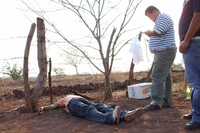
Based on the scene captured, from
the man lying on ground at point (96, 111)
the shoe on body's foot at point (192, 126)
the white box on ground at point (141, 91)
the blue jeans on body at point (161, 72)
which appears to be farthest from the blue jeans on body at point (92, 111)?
the white box on ground at point (141, 91)

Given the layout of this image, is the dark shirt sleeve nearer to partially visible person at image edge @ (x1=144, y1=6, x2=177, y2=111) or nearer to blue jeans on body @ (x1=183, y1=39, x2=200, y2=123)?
blue jeans on body @ (x1=183, y1=39, x2=200, y2=123)

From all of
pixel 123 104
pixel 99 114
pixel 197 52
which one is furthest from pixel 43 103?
pixel 197 52

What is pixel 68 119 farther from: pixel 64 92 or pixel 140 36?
pixel 64 92

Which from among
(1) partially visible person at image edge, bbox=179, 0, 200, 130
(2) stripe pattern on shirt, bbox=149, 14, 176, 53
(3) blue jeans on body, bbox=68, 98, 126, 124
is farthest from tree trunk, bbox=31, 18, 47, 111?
(1) partially visible person at image edge, bbox=179, 0, 200, 130

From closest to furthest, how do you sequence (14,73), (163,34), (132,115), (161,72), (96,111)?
(132,115) < (96,111) < (163,34) < (161,72) < (14,73)

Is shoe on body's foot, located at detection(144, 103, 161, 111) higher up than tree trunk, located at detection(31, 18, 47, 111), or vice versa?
tree trunk, located at detection(31, 18, 47, 111)

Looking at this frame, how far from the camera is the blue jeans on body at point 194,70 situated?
6.47m

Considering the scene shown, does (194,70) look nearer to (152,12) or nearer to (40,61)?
(152,12)

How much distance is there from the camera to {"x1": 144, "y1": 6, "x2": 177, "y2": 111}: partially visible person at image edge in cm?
800

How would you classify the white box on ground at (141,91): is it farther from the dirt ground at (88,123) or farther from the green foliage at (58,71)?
the green foliage at (58,71)

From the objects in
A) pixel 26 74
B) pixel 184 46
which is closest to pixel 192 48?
pixel 184 46

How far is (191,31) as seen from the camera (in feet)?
20.8

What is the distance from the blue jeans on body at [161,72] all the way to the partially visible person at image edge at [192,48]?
1462mm

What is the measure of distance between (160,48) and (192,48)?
1588mm
